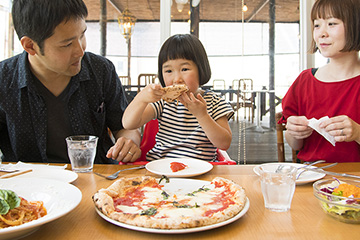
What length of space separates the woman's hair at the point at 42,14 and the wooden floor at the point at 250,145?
3338mm

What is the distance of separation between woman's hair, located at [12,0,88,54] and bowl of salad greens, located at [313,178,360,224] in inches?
51.1

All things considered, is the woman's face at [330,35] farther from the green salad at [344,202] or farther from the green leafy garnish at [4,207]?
the green leafy garnish at [4,207]

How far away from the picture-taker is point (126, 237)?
67 cm

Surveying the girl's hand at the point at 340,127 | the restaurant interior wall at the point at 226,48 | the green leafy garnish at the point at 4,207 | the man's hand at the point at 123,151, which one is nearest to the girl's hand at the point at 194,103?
the man's hand at the point at 123,151

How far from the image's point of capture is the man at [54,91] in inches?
60.4

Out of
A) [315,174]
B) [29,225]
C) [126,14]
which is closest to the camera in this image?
[29,225]

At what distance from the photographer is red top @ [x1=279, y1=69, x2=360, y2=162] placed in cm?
172

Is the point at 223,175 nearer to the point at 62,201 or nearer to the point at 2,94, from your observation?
the point at 62,201

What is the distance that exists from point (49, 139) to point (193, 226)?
133cm

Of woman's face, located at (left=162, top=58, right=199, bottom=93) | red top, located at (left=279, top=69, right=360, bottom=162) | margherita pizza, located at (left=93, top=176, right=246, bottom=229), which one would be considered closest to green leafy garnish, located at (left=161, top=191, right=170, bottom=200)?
margherita pizza, located at (left=93, top=176, right=246, bottom=229)

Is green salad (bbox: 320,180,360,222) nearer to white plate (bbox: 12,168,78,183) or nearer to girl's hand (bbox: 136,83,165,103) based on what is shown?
white plate (bbox: 12,168,78,183)

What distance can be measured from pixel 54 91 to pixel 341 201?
5.04ft

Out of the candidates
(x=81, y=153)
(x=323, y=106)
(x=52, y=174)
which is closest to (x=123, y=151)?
(x=81, y=153)

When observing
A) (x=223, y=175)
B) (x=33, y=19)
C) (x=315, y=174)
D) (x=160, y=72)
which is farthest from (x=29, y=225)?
(x=160, y=72)
